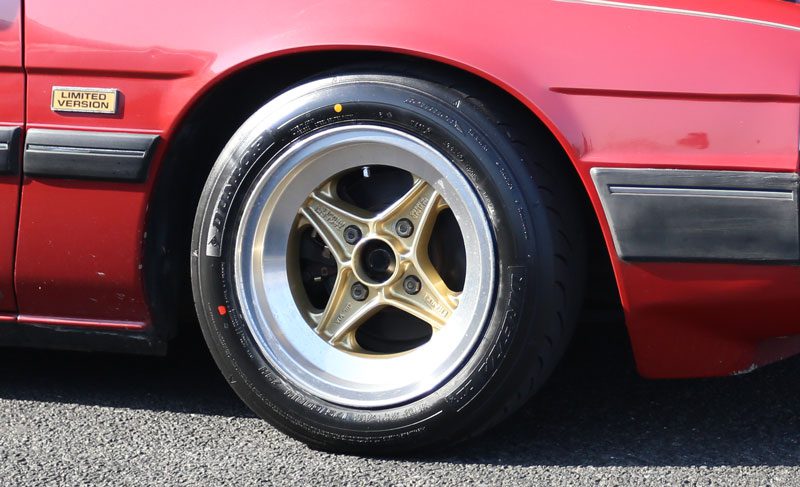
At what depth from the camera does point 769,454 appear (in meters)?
2.55

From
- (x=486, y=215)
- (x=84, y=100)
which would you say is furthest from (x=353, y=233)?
(x=84, y=100)

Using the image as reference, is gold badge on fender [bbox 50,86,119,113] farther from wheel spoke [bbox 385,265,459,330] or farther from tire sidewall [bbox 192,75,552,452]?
wheel spoke [bbox 385,265,459,330]

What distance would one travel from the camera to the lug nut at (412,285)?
261cm

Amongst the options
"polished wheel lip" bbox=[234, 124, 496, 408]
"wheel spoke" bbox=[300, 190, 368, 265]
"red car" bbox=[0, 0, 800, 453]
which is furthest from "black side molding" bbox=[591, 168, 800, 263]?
"wheel spoke" bbox=[300, 190, 368, 265]

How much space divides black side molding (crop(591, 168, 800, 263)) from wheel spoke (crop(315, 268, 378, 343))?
24.0 inches

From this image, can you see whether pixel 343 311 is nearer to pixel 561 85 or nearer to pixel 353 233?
pixel 353 233

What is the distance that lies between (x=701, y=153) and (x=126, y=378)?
163 cm

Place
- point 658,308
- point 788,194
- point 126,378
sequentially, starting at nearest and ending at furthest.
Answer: point 788,194, point 658,308, point 126,378

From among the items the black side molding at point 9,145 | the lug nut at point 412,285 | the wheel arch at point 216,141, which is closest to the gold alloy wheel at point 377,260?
the lug nut at point 412,285

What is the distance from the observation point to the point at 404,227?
103 inches

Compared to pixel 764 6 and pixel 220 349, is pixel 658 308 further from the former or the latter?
pixel 220 349

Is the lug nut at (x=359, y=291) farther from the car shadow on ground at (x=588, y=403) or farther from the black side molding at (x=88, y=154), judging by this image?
the black side molding at (x=88, y=154)

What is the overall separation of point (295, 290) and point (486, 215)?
521mm

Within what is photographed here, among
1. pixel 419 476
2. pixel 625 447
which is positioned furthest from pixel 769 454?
pixel 419 476
